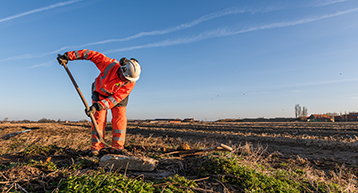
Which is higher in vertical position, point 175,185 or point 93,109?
point 93,109

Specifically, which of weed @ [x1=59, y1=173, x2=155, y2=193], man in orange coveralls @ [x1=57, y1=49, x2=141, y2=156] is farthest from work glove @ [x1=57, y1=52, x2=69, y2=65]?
weed @ [x1=59, y1=173, x2=155, y2=193]

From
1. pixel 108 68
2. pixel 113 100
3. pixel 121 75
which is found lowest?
pixel 113 100

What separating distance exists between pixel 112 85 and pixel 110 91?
16 cm

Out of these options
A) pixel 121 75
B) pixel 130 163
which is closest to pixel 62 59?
pixel 121 75

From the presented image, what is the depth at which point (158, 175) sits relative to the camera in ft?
9.80

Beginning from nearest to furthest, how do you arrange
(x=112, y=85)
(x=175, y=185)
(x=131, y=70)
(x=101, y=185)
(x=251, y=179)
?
(x=101, y=185)
(x=175, y=185)
(x=251, y=179)
(x=131, y=70)
(x=112, y=85)

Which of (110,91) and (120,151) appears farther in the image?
(110,91)

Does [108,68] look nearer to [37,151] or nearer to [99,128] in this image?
[99,128]

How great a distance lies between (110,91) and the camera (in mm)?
5004

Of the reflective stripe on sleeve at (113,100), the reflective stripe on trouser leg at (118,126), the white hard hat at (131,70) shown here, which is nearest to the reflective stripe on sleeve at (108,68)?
the white hard hat at (131,70)

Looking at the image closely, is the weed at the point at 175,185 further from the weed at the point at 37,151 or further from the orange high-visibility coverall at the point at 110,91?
the weed at the point at 37,151

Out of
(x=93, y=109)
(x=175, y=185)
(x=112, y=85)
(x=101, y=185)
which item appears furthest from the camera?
(x=112, y=85)

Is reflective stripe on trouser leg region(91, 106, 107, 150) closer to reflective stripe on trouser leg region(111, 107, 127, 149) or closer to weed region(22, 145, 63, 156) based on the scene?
reflective stripe on trouser leg region(111, 107, 127, 149)

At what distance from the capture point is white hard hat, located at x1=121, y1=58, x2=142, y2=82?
15.3 feet
